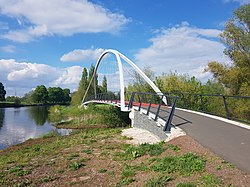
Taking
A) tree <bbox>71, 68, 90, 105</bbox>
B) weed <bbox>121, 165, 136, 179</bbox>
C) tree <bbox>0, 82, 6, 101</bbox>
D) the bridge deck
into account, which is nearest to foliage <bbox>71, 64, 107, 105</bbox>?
tree <bbox>71, 68, 90, 105</bbox>

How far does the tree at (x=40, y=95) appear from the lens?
90.6m

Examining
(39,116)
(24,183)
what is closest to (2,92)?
(39,116)

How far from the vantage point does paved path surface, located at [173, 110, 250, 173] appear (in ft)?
16.9

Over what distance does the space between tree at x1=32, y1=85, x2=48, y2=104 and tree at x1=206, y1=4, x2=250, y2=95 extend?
7977 cm

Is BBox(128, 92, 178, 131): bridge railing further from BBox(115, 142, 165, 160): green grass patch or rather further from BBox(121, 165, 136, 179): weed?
BBox(121, 165, 136, 179): weed

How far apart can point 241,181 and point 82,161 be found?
15.7 feet

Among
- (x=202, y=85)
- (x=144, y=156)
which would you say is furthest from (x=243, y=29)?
(x=144, y=156)

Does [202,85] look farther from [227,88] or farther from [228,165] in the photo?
[228,165]

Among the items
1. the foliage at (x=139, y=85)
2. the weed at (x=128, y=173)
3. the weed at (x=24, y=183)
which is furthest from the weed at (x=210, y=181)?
the foliage at (x=139, y=85)

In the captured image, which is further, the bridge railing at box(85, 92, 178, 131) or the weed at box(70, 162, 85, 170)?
the bridge railing at box(85, 92, 178, 131)

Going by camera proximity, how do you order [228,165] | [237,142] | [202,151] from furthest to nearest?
[237,142] < [202,151] < [228,165]

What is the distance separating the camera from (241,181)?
13.1 feet

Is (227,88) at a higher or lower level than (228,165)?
higher

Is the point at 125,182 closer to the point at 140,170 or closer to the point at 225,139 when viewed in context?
the point at 140,170
